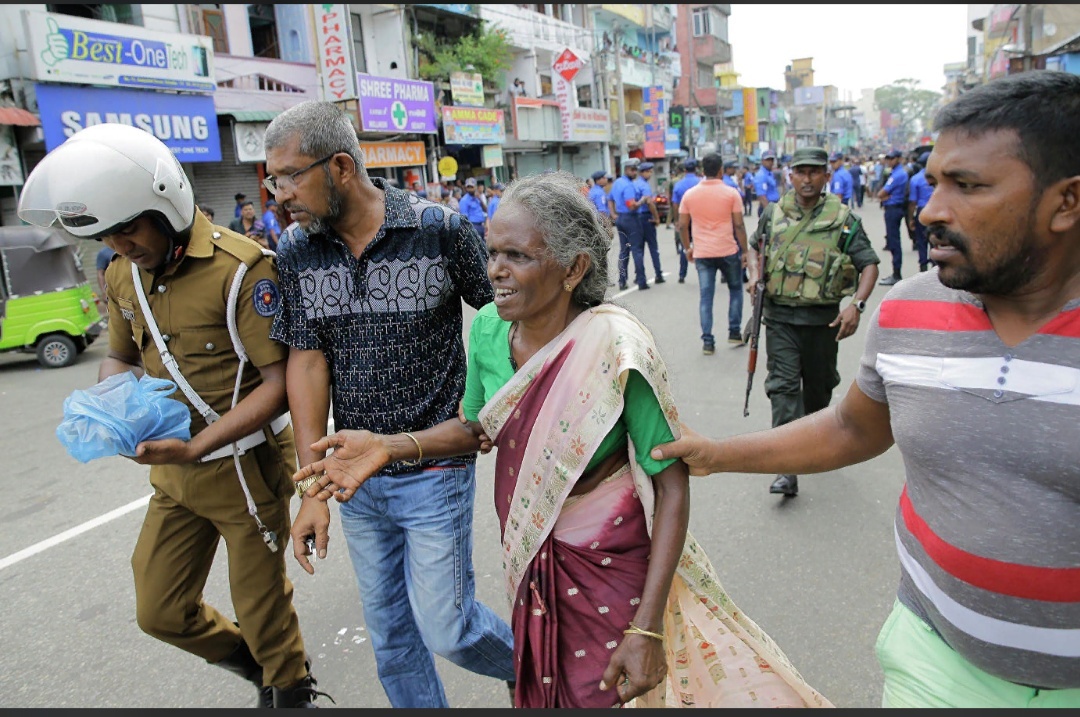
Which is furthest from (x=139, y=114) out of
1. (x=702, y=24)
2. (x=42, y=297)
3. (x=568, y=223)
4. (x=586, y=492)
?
(x=702, y=24)

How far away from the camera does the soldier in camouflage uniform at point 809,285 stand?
13.5ft

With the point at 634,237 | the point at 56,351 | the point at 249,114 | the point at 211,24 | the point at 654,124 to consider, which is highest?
the point at 211,24

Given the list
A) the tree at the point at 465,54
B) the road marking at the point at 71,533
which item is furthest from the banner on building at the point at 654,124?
the road marking at the point at 71,533

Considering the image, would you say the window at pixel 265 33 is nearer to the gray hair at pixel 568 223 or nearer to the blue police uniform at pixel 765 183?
the blue police uniform at pixel 765 183

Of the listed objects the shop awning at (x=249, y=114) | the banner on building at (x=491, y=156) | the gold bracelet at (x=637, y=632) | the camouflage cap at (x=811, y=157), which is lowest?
the gold bracelet at (x=637, y=632)

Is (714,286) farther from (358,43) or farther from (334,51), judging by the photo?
(358,43)

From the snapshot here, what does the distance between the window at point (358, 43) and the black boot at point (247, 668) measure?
1964 cm

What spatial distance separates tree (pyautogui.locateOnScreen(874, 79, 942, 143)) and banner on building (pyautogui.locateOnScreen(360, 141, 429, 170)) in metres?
120

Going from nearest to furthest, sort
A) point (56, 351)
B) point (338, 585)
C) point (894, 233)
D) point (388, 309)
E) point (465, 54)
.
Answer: point (388, 309) < point (338, 585) < point (56, 351) < point (894, 233) < point (465, 54)

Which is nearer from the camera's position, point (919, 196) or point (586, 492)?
point (586, 492)

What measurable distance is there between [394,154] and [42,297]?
11154 millimetres

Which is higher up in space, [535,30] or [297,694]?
[535,30]

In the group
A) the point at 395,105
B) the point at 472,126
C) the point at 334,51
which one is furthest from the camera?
the point at 472,126

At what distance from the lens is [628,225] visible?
11.5 meters
